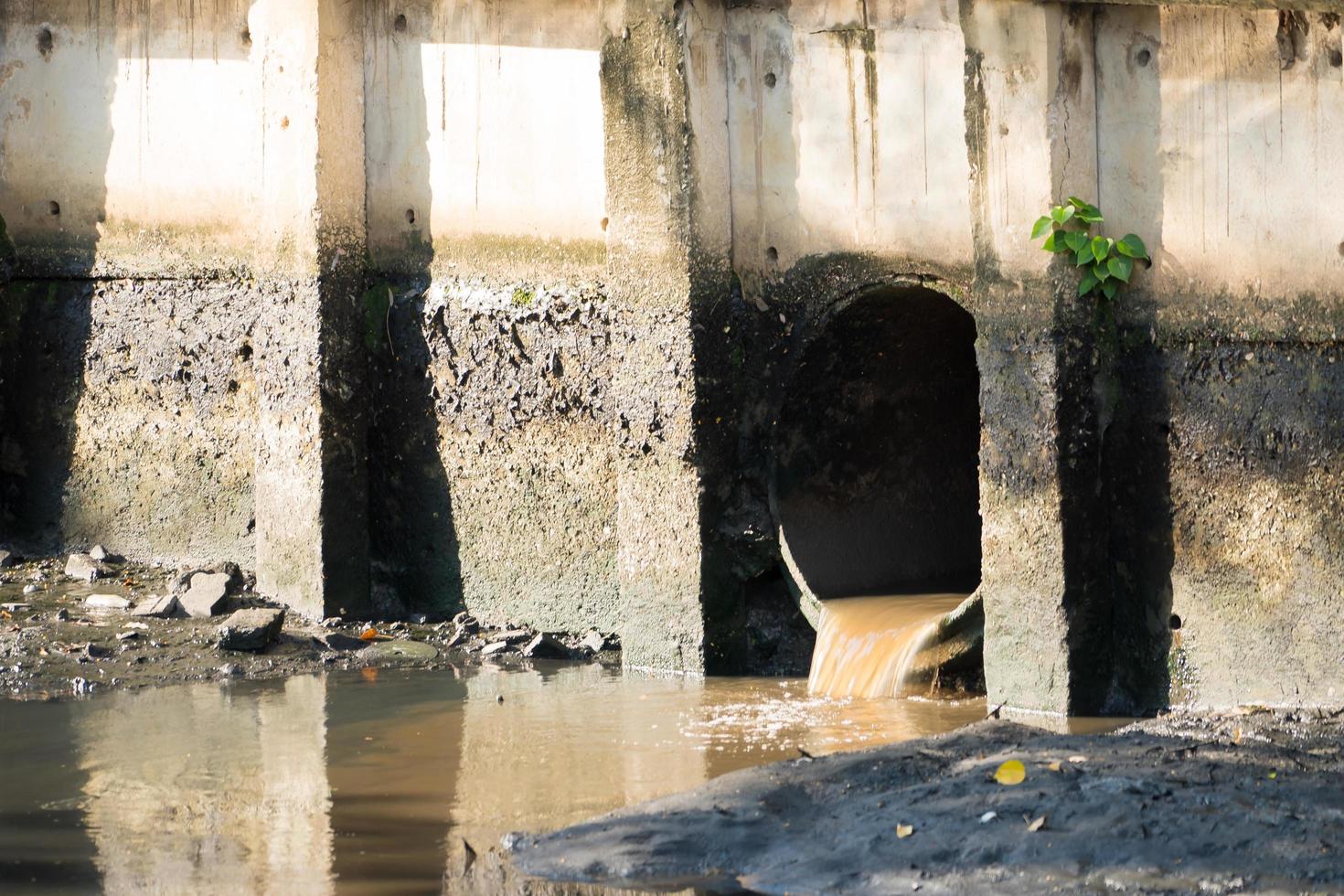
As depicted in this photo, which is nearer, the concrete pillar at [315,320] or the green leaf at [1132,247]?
the green leaf at [1132,247]

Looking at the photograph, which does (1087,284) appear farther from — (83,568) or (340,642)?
(83,568)

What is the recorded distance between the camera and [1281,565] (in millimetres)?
7281

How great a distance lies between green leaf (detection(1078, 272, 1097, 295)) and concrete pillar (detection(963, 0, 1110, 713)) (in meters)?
0.04

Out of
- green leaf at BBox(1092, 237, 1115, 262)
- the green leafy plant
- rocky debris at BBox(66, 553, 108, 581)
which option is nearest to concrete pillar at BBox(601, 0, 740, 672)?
the green leafy plant

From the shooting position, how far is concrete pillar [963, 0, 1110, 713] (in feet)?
24.6

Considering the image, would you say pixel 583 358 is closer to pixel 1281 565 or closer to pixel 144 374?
pixel 144 374

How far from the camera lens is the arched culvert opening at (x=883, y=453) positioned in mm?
8953

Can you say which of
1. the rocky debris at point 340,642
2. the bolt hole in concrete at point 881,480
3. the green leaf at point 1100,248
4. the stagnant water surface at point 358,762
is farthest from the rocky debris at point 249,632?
the green leaf at point 1100,248

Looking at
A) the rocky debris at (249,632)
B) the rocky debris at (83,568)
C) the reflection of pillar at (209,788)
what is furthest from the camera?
the rocky debris at (83,568)

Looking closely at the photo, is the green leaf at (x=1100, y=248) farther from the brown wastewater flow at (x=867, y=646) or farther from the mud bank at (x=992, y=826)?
the mud bank at (x=992, y=826)

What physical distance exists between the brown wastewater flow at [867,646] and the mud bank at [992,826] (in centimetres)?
196

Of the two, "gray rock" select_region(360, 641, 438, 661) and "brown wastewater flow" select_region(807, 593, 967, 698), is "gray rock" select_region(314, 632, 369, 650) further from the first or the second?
"brown wastewater flow" select_region(807, 593, 967, 698)

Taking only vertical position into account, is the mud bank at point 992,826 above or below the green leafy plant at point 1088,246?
below

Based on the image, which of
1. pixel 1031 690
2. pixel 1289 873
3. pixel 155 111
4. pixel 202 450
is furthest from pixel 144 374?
pixel 1289 873
